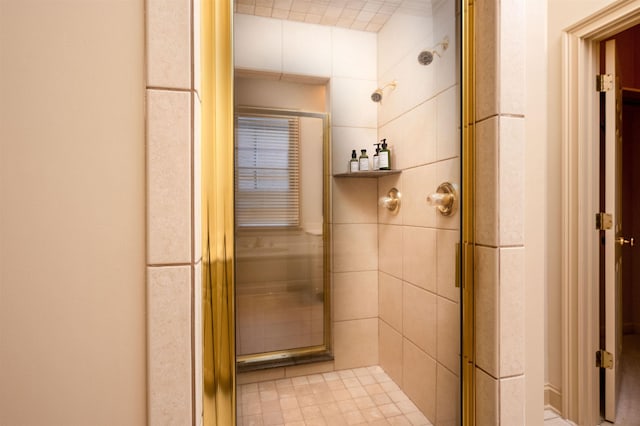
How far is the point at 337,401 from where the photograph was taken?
1055mm

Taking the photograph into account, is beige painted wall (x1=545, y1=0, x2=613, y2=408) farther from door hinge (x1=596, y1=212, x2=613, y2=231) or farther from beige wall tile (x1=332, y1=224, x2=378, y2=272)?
beige wall tile (x1=332, y1=224, x2=378, y2=272)

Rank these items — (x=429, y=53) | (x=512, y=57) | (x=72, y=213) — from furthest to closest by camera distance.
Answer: (x=429, y=53) → (x=512, y=57) → (x=72, y=213)

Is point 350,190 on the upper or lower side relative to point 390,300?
upper

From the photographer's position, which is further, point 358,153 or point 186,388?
point 358,153

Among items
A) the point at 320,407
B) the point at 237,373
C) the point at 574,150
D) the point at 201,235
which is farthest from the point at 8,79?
the point at 574,150

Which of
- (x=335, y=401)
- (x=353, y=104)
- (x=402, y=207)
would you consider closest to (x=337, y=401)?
(x=335, y=401)

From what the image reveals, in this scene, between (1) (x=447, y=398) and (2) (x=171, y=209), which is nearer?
(2) (x=171, y=209)

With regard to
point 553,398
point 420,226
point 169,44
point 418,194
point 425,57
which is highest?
point 425,57

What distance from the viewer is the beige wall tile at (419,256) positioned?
1024 mm

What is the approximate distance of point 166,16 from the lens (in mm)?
574

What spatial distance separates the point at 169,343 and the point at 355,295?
76 cm

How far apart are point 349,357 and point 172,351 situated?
2.49 feet

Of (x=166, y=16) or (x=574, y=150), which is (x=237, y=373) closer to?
(x=166, y=16)

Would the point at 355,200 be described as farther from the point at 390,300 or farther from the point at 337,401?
the point at 337,401
